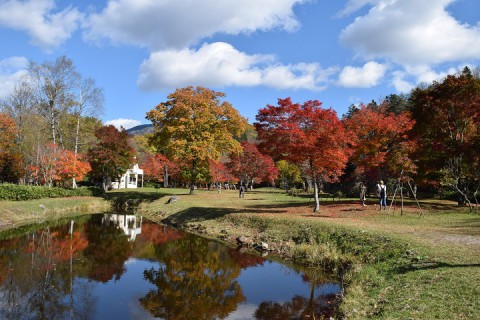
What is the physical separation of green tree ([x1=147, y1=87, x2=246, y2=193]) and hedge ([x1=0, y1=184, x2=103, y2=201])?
441 inches

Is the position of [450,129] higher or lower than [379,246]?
higher

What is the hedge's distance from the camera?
107 ft

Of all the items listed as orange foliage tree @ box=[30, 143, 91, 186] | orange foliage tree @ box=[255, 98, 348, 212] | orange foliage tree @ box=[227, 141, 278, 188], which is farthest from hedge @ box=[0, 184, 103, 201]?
orange foliage tree @ box=[255, 98, 348, 212]

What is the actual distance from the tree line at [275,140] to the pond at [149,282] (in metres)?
10.3

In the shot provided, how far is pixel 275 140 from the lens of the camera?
2480 centimetres

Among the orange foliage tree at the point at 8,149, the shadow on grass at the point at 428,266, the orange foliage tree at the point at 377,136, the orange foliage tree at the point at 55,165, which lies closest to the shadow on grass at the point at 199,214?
the orange foliage tree at the point at 377,136

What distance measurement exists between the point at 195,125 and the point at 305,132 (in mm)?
19468

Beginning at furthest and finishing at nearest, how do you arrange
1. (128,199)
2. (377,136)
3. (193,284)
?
1. (128,199)
2. (377,136)
3. (193,284)

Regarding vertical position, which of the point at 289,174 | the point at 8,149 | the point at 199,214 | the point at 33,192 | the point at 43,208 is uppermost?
the point at 8,149

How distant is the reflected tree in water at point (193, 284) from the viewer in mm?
11320

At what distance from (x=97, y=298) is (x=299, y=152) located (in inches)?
632

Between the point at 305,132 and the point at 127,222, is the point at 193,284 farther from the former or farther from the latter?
the point at 127,222

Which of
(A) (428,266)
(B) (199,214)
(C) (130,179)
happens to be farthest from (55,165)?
(A) (428,266)

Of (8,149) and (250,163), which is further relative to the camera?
(250,163)
